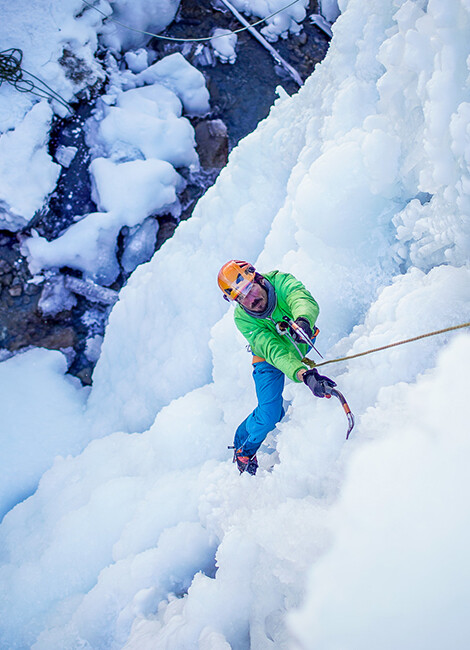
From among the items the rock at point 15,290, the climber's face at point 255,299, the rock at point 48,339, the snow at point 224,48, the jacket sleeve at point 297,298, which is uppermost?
the jacket sleeve at point 297,298

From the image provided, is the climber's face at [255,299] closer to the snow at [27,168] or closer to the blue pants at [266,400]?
the blue pants at [266,400]

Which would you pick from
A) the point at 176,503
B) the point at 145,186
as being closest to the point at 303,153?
the point at 176,503

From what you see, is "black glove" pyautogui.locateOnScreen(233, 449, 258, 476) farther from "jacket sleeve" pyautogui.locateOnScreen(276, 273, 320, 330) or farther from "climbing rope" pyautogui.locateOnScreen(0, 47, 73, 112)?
"climbing rope" pyautogui.locateOnScreen(0, 47, 73, 112)

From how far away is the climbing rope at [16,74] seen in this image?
5.37 meters

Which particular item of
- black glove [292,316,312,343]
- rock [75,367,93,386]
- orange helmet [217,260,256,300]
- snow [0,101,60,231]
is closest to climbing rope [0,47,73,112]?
snow [0,101,60,231]

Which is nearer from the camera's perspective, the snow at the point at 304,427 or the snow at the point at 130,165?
the snow at the point at 304,427

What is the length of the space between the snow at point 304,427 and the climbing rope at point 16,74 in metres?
3.50

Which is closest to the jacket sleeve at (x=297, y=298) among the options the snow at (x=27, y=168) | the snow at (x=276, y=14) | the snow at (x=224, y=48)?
the snow at (x=27, y=168)

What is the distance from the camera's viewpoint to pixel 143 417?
402 cm

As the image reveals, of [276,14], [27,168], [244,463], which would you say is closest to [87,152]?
[27,168]

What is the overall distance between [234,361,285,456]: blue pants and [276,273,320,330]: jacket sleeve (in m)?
0.41

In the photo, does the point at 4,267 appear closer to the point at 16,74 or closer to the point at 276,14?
the point at 16,74

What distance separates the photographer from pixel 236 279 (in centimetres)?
224

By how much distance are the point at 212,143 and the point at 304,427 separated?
5893mm
